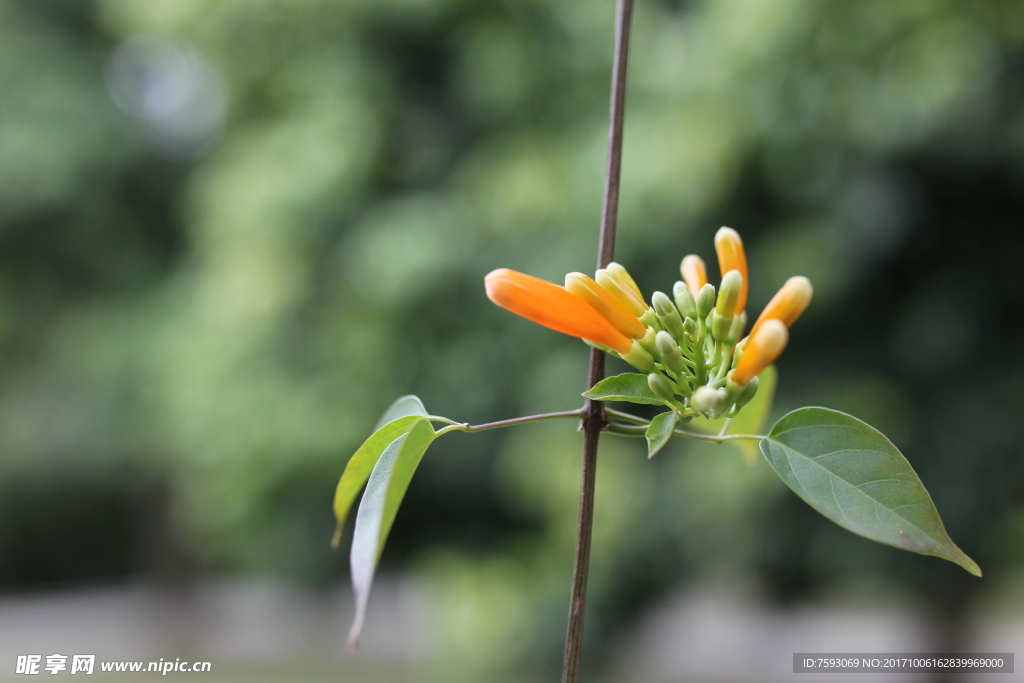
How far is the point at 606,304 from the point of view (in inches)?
14.4

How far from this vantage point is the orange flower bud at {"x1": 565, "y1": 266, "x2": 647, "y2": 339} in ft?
1.16

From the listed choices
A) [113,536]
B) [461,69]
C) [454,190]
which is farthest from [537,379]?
[113,536]

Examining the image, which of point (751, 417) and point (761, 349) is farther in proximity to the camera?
point (751, 417)

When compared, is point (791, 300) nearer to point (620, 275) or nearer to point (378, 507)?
point (620, 275)

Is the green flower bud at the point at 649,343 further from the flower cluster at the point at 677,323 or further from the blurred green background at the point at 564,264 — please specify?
the blurred green background at the point at 564,264

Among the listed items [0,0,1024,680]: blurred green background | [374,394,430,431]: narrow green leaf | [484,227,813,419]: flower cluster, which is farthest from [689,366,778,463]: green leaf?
[0,0,1024,680]: blurred green background

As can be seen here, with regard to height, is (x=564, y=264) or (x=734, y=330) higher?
(x=564, y=264)

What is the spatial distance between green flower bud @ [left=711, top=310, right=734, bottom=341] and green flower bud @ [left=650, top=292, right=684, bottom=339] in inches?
0.7

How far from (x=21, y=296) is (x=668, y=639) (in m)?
4.33

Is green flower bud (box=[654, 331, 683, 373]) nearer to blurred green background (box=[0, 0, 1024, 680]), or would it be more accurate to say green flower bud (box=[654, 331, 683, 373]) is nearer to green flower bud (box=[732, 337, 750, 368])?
green flower bud (box=[732, 337, 750, 368])

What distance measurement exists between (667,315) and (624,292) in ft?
0.09

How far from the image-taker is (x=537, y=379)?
226 cm

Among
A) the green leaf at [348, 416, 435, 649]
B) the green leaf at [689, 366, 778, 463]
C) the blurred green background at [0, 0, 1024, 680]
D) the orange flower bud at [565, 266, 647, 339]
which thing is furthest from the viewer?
the blurred green background at [0, 0, 1024, 680]

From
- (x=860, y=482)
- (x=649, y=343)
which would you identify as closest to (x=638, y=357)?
(x=649, y=343)
